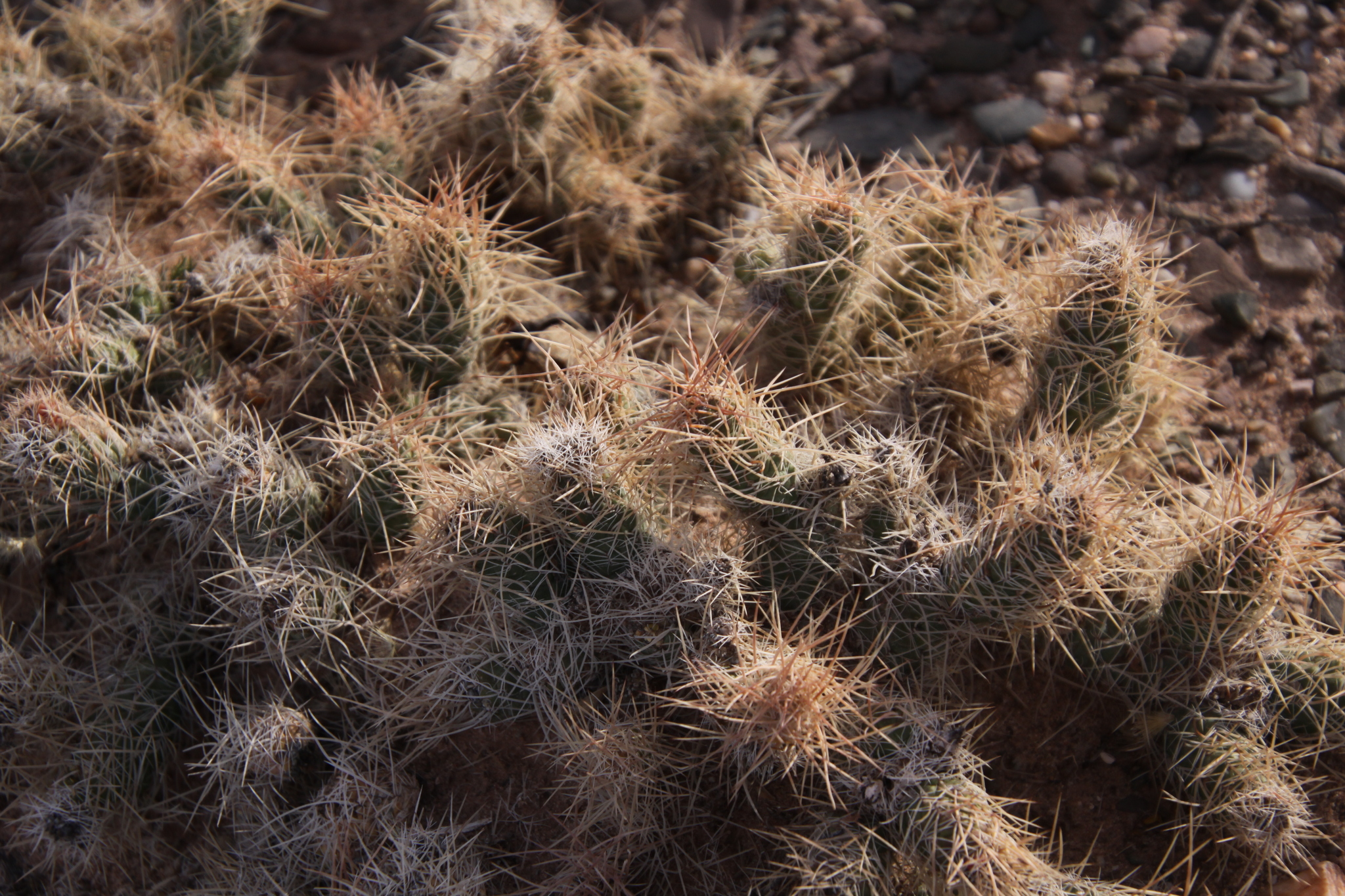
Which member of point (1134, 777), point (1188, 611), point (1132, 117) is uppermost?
point (1132, 117)

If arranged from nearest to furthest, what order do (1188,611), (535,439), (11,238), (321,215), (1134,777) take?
(535,439)
(1188,611)
(1134,777)
(321,215)
(11,238)

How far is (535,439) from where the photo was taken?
6.65 ft

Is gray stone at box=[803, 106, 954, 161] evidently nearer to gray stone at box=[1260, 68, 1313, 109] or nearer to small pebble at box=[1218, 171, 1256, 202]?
small pebble at box=[1218, 171, 1256, 202]

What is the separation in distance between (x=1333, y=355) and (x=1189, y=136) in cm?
96

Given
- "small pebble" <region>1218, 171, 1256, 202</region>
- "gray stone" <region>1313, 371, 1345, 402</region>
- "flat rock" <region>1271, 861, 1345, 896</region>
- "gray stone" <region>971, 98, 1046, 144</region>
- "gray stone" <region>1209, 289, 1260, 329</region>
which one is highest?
"gray stone" <region>971, 98, 1046, 144</region>

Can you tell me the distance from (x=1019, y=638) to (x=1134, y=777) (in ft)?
1.88

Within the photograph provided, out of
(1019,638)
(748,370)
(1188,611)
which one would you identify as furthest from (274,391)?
(1188,611)

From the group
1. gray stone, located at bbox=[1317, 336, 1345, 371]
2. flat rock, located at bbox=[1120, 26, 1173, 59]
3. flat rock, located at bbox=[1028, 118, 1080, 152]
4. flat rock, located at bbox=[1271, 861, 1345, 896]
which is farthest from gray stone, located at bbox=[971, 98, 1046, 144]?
flat rock, located at bbox=[1271, 861, 1345, 896]

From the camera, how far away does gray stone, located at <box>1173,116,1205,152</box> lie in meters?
3.32

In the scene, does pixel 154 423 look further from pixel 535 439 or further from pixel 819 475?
pixel 819 475

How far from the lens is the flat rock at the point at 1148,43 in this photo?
3.49 m

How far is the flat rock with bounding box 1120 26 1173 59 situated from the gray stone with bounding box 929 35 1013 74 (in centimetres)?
45

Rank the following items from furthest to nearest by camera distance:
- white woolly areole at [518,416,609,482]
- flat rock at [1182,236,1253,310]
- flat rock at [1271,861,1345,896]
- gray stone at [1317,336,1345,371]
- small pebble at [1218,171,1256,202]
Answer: small pebble at [1218,171,1256,202] → flat rock at [1182,236,1253,310] → gray stone at [1317,336,1345,371] → flat rock at [1271,861,1345,896] → white woolly areole at [518,416,609,482]

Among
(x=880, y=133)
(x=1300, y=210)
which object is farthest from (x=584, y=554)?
(x=1300, y=210)
